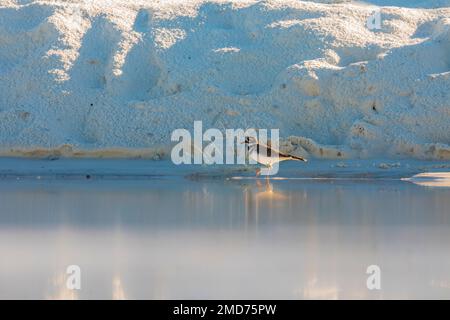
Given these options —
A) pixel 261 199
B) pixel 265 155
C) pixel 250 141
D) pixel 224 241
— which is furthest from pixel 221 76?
pixel 224 241

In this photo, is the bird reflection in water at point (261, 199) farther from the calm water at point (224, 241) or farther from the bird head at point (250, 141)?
the bird head at point (250, 141)

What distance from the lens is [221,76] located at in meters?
19.4

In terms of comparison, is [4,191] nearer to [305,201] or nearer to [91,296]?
[305,201]

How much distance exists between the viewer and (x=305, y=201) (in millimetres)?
13227

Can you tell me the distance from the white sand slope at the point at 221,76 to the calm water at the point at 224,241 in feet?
11.0

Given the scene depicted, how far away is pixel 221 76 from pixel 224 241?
989 centimetres

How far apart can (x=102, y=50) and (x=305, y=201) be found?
8211 millimetres

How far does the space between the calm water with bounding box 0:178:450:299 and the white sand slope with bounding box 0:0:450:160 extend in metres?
3.36

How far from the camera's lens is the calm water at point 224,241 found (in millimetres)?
7730

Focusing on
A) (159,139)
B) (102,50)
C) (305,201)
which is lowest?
(305,201)

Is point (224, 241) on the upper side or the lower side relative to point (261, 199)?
lower

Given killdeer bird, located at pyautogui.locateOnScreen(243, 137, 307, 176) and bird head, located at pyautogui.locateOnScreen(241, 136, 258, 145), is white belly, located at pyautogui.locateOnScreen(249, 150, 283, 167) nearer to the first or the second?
killdeer bird, located at pyautogui.locateOnScreen(243, 137, 307, 176)

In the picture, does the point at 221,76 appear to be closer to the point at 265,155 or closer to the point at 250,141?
the point at 250,141
